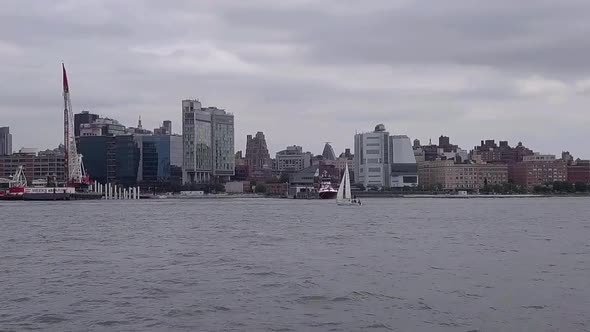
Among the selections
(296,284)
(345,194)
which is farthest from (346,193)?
(296,284)

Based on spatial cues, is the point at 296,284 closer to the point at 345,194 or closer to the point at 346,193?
the point at 346,193

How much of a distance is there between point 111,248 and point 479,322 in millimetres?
28289

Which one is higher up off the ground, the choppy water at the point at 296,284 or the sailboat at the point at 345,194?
the sailboat at the point at 345,194

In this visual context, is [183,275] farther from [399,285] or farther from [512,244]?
[512,244]

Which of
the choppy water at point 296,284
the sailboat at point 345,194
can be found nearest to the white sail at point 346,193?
the sailboat at point 345,194

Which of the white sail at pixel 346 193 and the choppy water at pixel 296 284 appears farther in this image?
the white sail at pixel 346 193

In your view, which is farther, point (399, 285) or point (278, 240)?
point (278, 240)

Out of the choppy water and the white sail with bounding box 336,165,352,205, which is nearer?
the choppy water

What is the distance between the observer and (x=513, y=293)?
2855 cm

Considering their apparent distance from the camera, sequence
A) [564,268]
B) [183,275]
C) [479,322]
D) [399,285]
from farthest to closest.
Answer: [564,268] < [183,275] < [399,285] < [479,322]

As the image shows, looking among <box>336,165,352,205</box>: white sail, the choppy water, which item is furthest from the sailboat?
the choppy water

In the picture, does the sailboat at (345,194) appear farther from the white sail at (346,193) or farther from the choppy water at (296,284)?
the choppy water at (296,284)

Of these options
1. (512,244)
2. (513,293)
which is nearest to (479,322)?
(513,293)

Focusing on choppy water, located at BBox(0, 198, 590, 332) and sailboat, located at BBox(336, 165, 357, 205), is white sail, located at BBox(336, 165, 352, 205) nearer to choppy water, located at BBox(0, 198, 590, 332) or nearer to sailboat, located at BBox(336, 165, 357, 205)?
sailboat, located at BBox(336, 165, 357, 205)
